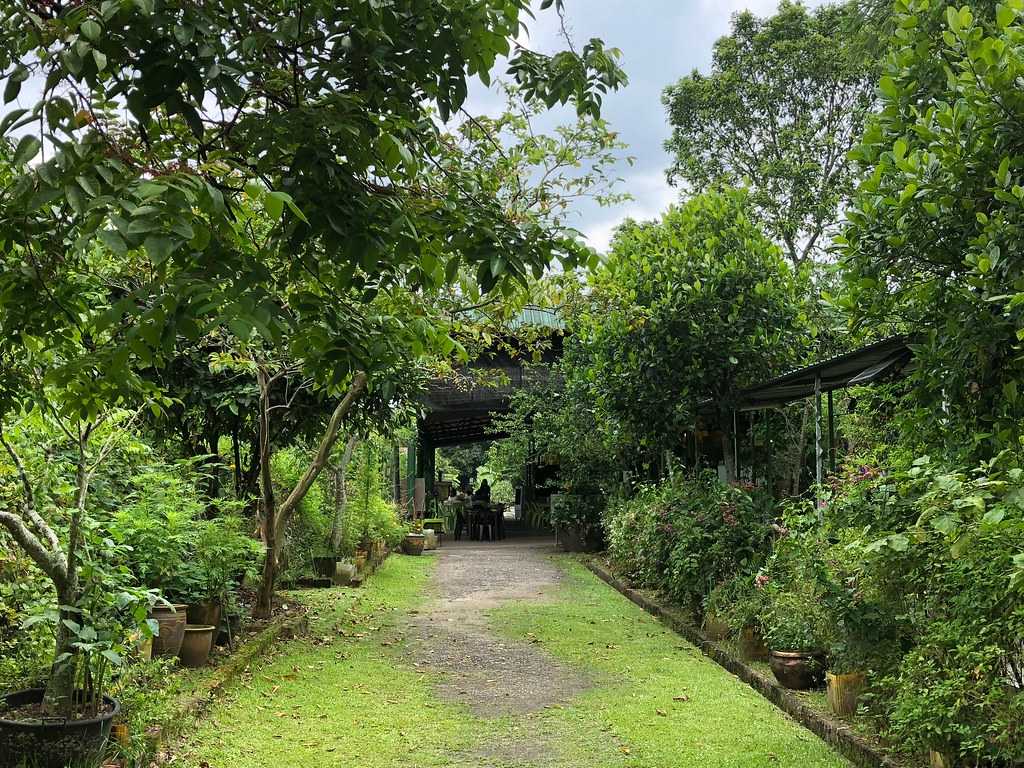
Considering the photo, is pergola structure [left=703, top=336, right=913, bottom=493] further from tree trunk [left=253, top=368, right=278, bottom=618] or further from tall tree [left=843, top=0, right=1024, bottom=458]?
tree trunk [left=253, top=368, right=278, bottom=618]

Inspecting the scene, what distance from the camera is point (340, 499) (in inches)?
470

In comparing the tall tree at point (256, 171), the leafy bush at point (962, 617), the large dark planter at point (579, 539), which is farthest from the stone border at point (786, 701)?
the large dark planter at point (579, 539)

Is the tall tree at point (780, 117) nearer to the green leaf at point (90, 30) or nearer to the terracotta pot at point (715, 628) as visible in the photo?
the terracotta pot at point (715, 628)

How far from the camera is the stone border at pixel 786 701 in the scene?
14.1 feet

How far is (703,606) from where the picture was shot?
780 centimetres

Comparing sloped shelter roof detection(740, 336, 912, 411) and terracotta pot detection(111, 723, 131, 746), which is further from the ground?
sloped shelter roof detection(740, 336, 912, 411)

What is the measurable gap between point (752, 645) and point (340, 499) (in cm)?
673

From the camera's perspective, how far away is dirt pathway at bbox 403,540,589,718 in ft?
19.7

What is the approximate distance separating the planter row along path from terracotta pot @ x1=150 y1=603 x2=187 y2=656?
498mm

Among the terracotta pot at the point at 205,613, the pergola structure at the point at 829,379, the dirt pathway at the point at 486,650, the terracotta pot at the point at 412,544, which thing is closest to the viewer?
the pergola structure at the point at 829,379

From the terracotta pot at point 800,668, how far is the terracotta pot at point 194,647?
3953 millimetres

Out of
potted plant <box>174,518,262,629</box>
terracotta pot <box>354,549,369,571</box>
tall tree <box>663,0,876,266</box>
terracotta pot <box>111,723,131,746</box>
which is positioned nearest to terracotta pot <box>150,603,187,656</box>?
potted plant <box>174,518,262,629</box>

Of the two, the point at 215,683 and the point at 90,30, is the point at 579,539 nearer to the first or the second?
the point at 215,683

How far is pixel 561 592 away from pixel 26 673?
300 inches
